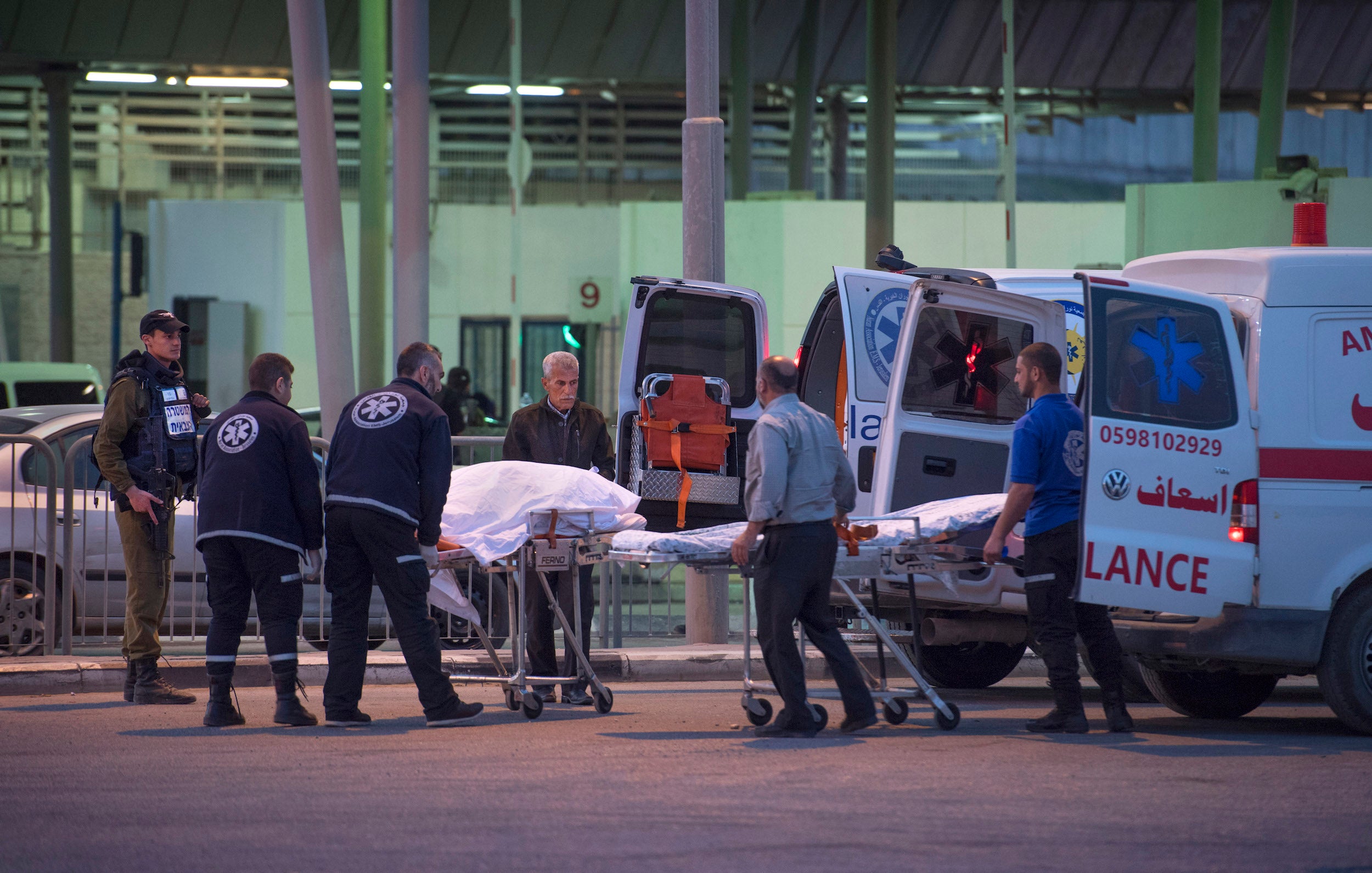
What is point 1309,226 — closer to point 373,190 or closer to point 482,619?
point 482,619

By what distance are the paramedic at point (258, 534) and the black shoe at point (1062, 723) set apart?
3.54 metres

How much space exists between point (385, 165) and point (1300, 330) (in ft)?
33.3

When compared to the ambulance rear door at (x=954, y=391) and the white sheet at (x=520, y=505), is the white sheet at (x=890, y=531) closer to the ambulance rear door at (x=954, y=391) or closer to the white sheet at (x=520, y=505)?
the white sheet at (x=520, y=505)

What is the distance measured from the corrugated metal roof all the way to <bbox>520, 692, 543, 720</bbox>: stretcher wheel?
1676 centimetres

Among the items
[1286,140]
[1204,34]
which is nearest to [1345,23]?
[1286,140]

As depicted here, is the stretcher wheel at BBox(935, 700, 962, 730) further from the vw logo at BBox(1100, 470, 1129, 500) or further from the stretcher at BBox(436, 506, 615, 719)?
the stretcher at BBox(436, 506, 615, 719)

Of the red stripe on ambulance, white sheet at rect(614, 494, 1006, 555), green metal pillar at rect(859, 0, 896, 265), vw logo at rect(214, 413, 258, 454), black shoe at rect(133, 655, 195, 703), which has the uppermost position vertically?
green metal pillar at rect(859, 0, 896, 265)

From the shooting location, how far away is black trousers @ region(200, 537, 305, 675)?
8227 millimetres

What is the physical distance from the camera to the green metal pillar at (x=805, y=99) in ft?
79.6

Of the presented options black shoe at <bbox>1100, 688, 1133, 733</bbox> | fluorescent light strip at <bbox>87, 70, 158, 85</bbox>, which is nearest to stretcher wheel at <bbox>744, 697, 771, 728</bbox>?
black shoe at <bbox>1100, 688, 1133, 733</bbox>

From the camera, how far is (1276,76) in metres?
21.3

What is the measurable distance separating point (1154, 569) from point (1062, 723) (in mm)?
857

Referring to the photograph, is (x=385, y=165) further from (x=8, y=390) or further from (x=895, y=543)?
(x=895, y=543)

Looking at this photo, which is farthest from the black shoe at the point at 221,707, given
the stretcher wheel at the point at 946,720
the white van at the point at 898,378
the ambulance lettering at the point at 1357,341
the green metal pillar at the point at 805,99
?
the green metal pillar at the point at 805,99
